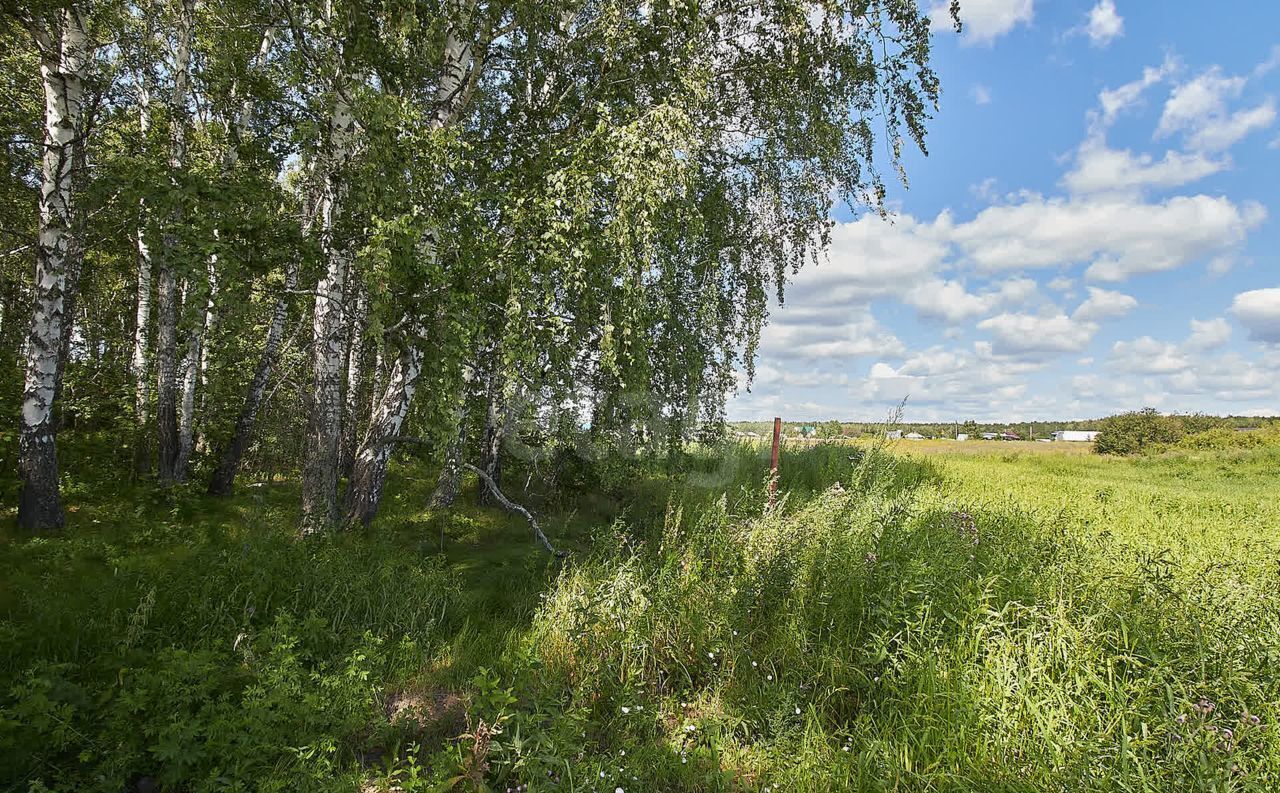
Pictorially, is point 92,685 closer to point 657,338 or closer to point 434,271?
point 434,271

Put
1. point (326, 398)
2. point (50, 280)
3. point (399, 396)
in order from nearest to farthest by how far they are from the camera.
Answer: point (50, 280) < point (326, 398) < point (399, 396)

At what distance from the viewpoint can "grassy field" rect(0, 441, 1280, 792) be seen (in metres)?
2.65

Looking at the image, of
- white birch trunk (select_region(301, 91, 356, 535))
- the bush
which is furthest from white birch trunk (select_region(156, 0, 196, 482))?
the bush

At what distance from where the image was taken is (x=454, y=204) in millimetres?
4141

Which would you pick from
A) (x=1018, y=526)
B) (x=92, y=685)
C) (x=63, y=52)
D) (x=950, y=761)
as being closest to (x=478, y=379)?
(x=92, y=685)

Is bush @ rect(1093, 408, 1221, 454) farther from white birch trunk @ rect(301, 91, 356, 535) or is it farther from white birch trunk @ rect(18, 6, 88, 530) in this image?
white birch trunk @ rect(18, 6, 88, 530)

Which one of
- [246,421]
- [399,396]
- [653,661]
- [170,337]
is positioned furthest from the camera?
[246,421]

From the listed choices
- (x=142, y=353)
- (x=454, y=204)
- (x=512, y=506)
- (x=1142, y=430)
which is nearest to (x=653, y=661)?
(x=512, y=506)

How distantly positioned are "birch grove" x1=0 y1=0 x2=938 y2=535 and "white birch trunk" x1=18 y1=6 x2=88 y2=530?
2 centimetres

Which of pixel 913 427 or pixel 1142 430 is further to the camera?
pixel 1142 430

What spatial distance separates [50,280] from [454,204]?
15.1ft

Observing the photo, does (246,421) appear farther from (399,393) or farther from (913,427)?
(913,427)

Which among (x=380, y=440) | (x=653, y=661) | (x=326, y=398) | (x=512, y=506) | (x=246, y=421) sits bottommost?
(x=653, y=661)

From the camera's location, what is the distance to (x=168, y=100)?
816 centimetres
